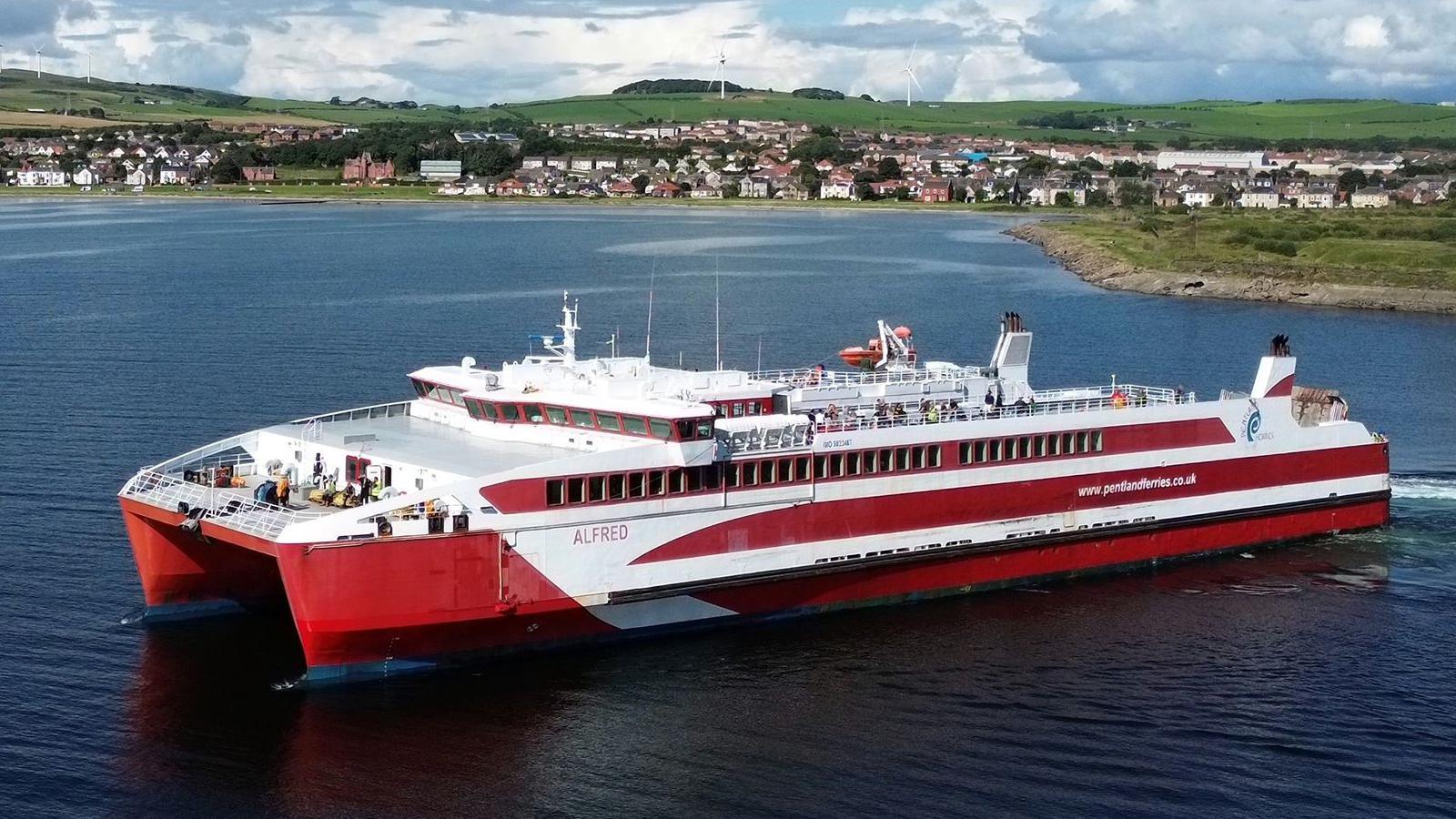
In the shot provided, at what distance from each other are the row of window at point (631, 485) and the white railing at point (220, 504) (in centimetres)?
406

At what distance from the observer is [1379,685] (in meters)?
27.5

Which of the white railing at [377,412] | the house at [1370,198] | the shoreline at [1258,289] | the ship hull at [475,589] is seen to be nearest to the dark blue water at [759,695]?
the ship hull at [475,589]

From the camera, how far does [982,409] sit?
1328 inches

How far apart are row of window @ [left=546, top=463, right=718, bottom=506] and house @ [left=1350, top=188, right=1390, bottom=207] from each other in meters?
170

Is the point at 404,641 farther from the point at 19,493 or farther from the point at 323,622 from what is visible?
the point at 19,493

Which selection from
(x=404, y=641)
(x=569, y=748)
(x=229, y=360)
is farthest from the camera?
(x=229, y=360)

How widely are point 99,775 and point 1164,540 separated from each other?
76.3ft

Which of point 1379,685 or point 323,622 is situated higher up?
point 323,622

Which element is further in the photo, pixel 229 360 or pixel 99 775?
pixel 229 360

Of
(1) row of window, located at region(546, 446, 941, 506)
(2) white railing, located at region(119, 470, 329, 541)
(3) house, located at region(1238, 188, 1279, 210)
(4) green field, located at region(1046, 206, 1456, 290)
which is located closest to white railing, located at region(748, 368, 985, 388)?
(1) row of window, located at region(546, 446, 941, 506)

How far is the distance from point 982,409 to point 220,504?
16.1 m

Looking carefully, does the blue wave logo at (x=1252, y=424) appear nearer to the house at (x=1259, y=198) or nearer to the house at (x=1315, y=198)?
the house at (x=1259, y=198)

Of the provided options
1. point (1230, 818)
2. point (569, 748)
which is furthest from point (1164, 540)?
point (569, 748)

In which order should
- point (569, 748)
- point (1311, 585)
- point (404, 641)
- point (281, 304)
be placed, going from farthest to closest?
point (281, 304) < point (1311, 585) < point (404, 641) < point (569, 748)
